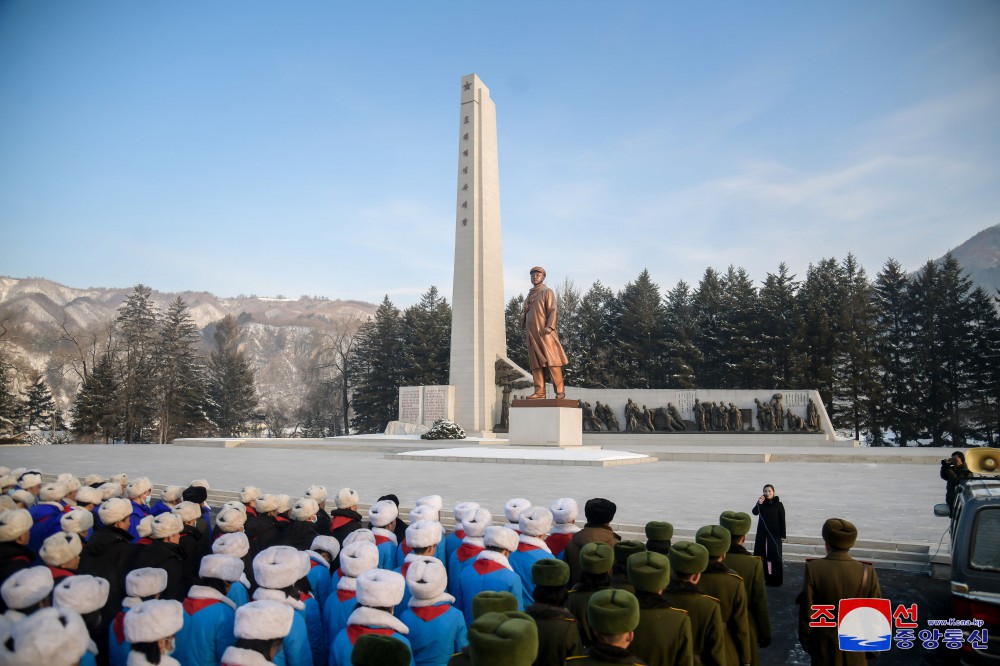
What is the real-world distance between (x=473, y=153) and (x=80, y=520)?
2213 cm

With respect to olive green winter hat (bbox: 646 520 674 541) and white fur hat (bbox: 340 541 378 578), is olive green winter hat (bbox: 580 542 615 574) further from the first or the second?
white fur hat (bbox: 340 541 378 578)

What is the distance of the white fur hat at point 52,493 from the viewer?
18.1 feet

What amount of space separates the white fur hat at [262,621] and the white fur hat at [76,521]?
8.32 ft

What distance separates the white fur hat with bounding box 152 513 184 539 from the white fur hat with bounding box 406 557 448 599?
198 cm

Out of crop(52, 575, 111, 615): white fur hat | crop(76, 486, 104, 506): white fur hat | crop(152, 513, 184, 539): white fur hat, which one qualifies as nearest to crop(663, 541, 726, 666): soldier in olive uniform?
crop(52, 575, 111, 615): white fur hat

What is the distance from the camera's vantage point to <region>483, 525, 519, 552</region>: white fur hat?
3.60 m

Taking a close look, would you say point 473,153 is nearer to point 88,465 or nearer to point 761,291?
point 88,465

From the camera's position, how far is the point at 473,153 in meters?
24.9

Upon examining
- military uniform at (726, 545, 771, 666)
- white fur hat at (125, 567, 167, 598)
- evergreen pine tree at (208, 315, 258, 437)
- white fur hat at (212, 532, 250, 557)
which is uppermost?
evergreen pine tree at (208, 315, 258, 437)

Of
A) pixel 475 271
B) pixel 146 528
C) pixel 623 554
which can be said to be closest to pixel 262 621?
pixel 623 554

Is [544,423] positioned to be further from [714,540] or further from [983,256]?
[983,256]

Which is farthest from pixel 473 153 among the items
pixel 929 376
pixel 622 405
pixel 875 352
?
pixel 929 376

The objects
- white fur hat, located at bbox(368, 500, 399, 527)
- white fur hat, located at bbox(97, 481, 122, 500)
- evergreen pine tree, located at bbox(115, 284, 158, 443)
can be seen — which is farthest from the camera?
evergreen pine tree, located at bbox(115, 284, 158, 443)

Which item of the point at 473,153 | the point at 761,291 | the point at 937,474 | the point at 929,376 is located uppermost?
the point at 473,153
